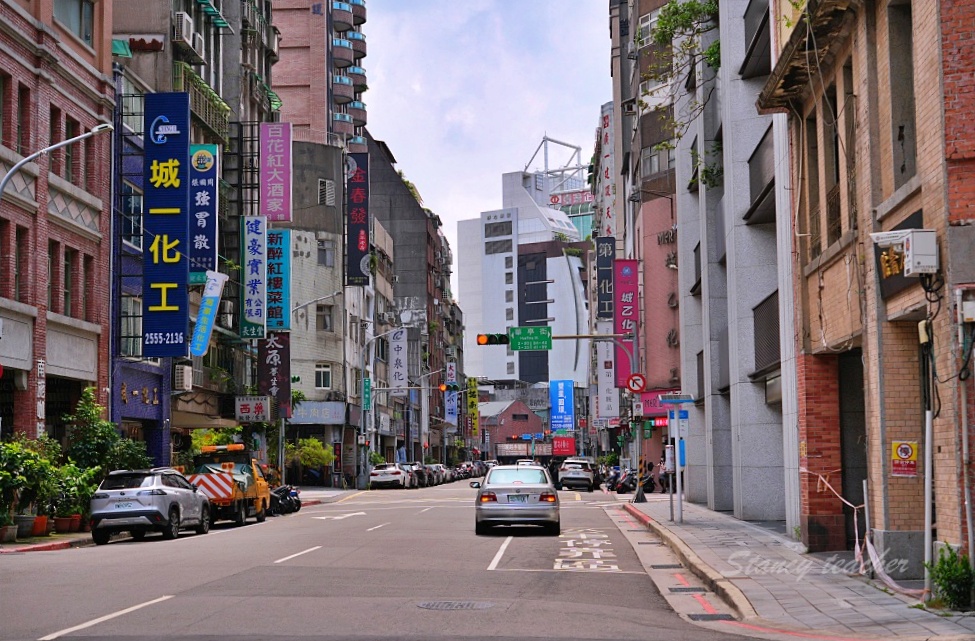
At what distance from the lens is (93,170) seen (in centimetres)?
3603

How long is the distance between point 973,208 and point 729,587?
530 cm

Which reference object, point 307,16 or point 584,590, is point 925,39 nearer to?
point 584,590

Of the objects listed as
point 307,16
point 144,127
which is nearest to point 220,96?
point 144,127

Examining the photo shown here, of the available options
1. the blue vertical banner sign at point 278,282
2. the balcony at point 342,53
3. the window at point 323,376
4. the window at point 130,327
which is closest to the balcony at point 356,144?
the balcony at point 342,53

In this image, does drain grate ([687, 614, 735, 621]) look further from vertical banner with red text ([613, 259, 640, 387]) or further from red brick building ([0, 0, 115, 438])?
vertical banner with red text ([613, 259, 640, 387])

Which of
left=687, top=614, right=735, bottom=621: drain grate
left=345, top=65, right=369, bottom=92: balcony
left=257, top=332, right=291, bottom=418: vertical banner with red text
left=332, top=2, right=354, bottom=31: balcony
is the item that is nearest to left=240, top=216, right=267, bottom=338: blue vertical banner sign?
left=257, top=332, right=291, bottom=418: vertical banner with red text

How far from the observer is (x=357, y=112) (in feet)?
332

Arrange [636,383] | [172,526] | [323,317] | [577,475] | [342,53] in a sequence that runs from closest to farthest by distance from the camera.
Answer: [172,526] < [636,383] < [577,475] < [323,317] < [342,53]

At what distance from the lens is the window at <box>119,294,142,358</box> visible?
124 ft

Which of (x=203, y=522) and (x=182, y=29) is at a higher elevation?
(x=182, y=29)

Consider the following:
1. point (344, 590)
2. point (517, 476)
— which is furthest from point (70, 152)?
point (344, 590)

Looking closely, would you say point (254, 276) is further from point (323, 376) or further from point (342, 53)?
point (342, 53)

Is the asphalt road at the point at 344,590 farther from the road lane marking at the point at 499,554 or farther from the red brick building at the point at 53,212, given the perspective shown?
the red brick building at the point at 53,212

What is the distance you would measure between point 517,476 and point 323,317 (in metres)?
50.4
